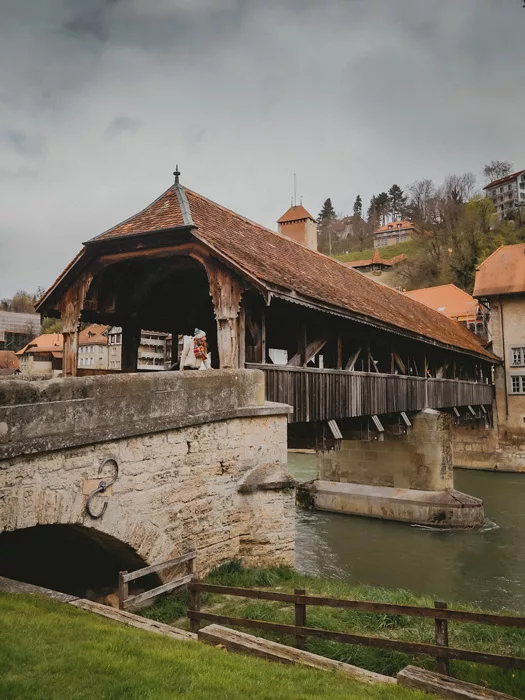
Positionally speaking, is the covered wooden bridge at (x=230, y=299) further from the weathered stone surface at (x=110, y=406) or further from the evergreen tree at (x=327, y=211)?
the evergreen tree at (x=327, y=211)

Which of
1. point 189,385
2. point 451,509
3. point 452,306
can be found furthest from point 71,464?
point 452,306

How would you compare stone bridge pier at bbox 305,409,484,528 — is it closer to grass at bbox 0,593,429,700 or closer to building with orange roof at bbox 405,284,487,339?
grass at bbox 0,593,429,700

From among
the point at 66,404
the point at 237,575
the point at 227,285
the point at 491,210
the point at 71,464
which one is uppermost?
the point at 491,210

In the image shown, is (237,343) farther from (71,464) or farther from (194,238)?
(71,464)

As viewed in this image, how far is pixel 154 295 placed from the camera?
35.1ft

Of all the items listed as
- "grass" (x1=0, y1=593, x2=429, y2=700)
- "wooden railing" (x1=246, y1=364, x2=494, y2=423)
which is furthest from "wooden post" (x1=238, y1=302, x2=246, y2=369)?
"grass" (x1=0, y1=593, x2=429, y2=700)

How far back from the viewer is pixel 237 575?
592 centimetres

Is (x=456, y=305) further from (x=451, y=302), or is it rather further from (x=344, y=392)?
(x=344, y=392)

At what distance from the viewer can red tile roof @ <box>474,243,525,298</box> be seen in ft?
76.0

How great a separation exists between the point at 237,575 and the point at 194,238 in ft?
→ 14.0

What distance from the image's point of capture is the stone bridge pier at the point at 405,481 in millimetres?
13727

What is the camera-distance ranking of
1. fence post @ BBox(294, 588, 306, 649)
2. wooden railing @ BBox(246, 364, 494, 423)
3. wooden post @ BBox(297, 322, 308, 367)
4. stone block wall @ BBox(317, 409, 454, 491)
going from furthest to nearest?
stone block wall @ BBox(317, 409, 454, 491) → wooden post @ BBox(297, 322, 308, 367) → wooden railing @ BBox(246, 364, 494, 423) → fence post @ BBox(294, 588, 306, 649)

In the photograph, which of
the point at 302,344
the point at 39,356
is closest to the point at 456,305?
the point at 302,344

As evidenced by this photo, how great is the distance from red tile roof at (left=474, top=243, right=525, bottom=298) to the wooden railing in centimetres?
882
